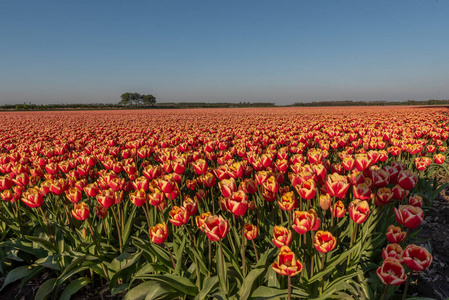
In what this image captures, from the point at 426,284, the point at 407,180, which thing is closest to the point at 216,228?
the point at 407,180

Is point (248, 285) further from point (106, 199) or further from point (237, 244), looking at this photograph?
point (106, 199)

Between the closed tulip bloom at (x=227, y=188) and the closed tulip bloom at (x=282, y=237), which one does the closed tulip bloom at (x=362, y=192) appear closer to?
the closed tulip bloom at (x=282, y=237)

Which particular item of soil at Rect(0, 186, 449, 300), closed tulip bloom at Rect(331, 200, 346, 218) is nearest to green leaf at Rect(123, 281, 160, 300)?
soil at Rect(0, 186, 449, 300)

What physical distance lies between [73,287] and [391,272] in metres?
3.45

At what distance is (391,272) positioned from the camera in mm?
1855

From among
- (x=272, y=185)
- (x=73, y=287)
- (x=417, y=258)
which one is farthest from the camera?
(x=73, y=287)

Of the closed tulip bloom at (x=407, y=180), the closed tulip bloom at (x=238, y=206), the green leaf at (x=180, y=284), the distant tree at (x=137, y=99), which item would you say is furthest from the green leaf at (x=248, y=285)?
the distant tree at (x=137, y=99)

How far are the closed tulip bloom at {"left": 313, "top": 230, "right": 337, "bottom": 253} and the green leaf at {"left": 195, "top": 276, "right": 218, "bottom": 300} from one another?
3.73ft

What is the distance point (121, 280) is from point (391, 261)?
3115mm

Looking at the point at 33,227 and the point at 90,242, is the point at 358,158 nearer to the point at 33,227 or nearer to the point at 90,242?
the point at 90,242

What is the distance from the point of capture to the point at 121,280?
3363 millimetres

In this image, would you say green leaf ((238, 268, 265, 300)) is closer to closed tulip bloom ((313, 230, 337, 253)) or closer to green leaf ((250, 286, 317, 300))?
green leaf ((250, 286, 317, 300))

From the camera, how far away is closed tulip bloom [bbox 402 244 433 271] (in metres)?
1.73

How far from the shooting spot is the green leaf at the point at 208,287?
2.49m
